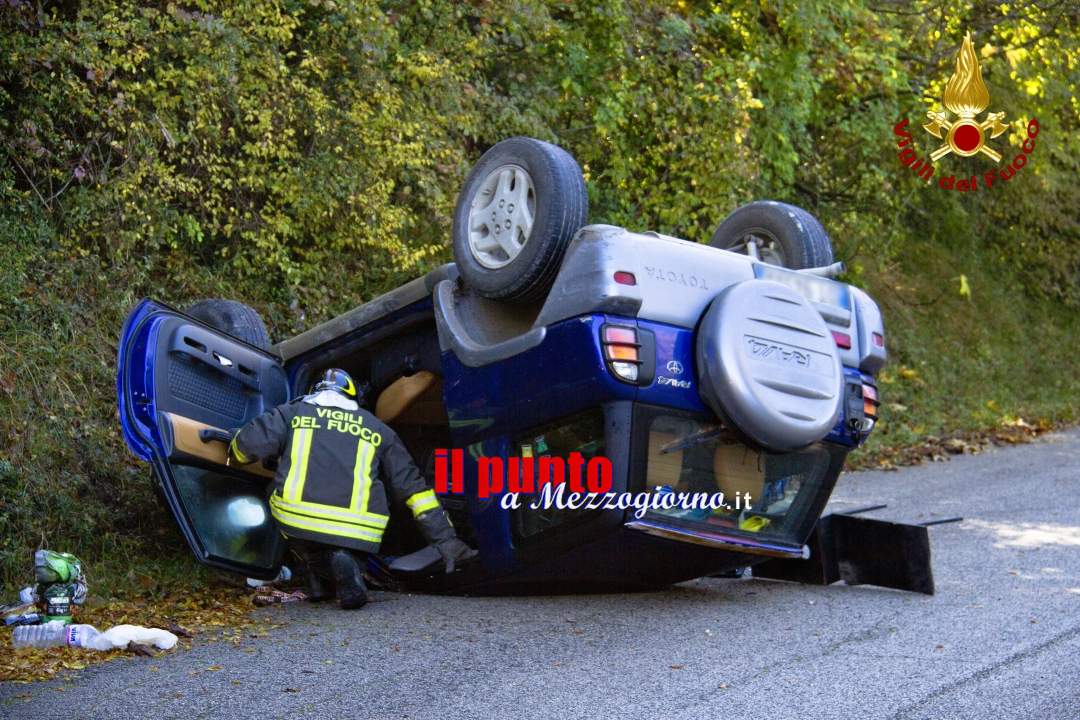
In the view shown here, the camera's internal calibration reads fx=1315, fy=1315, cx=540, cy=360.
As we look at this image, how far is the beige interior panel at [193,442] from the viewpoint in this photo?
6.17 metres

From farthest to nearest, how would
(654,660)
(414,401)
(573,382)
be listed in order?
(414,401), (573,382), (654,660)

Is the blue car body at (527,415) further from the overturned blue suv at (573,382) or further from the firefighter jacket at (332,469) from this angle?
the firefighter jacket at (332,469)

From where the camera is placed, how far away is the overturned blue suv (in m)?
5.48

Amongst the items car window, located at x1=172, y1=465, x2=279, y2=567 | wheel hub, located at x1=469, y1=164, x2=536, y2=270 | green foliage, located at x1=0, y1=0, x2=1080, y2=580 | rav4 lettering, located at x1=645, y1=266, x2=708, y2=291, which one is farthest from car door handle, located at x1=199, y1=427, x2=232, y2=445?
rav4 lettering, located at x1=645, y1=266, x2=708, y2=291

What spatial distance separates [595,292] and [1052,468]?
23.3 feet

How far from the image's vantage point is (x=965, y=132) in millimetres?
16844

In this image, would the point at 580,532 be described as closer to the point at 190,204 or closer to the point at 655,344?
the point at 655,344

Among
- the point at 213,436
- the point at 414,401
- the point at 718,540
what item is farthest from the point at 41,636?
the point at 718,540

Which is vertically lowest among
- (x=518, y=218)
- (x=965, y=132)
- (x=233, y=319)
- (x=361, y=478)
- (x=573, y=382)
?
(x=361, y=478)

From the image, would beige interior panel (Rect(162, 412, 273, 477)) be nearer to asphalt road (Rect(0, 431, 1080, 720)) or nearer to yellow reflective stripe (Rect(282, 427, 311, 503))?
yellow reflective stripe (Rect(282, 427, 311, 503))

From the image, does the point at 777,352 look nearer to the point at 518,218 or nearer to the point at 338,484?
the point at 518,218

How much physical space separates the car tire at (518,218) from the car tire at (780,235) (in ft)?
4.22

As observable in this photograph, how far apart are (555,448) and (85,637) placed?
2.07 meters

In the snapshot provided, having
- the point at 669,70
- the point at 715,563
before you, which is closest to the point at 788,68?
the point at 669,70
